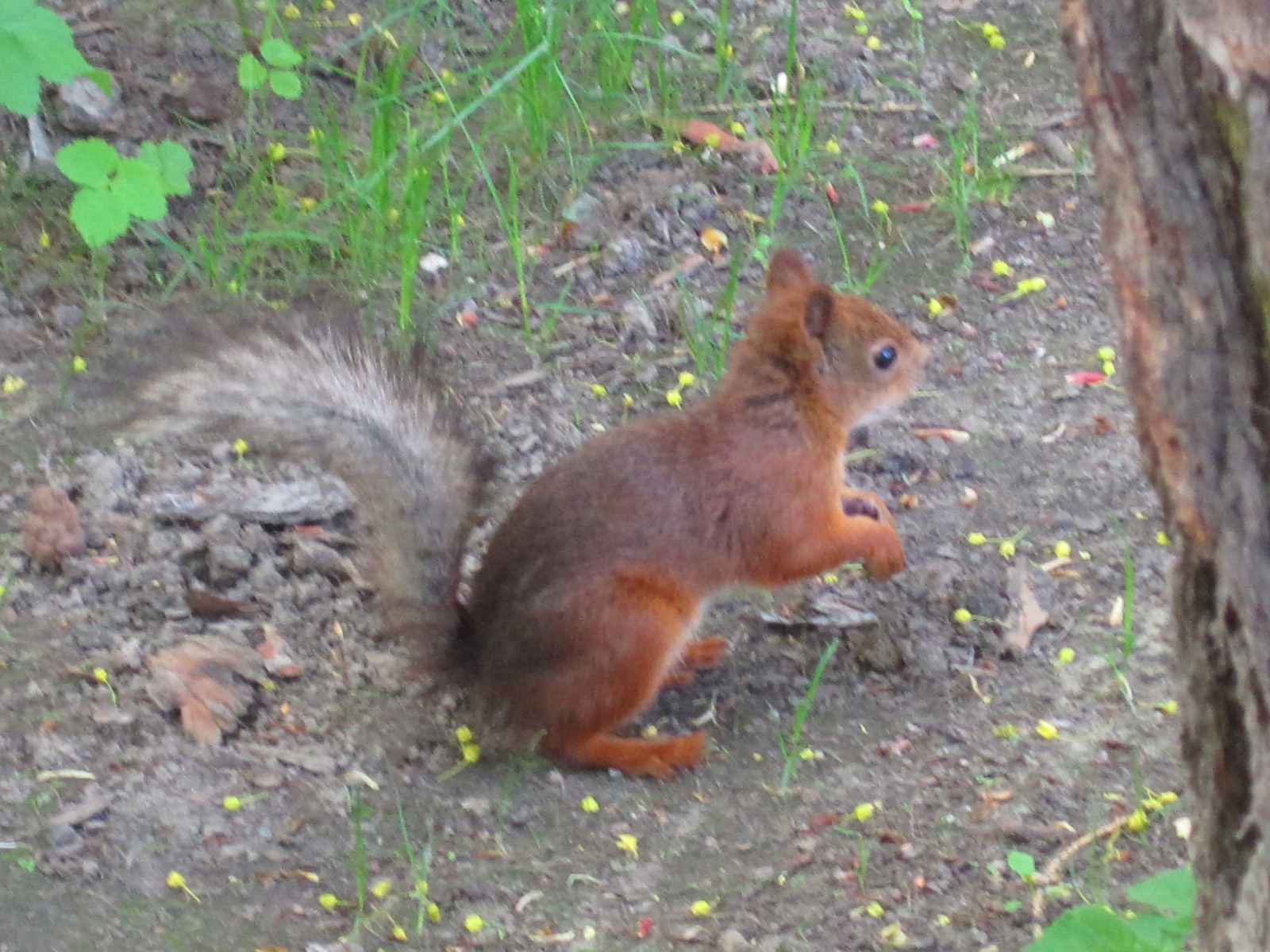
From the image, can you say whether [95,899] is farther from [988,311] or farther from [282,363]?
[988,311]

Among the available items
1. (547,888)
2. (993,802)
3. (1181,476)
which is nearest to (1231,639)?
(1181,476)

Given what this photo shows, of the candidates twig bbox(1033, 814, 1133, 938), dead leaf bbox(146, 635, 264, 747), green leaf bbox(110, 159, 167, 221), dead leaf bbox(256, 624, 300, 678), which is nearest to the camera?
twig bbox(1033, 814, 1133, 938)

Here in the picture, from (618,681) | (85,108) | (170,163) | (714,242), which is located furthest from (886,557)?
(85,108)

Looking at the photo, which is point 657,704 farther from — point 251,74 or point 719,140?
point 251,74

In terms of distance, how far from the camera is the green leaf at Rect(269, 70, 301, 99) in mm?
3777

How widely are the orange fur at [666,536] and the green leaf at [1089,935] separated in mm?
1069

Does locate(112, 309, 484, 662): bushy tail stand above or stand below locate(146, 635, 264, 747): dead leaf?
above

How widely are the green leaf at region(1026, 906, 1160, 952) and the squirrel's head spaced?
128cm

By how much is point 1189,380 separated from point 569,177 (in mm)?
2732

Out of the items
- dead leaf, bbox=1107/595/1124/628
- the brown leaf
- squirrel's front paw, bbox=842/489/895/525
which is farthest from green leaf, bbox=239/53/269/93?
dead leaf, bbox=1107/595/1124/628

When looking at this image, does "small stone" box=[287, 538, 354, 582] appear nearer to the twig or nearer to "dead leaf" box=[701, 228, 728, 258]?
"dead leaf" box=[701, 228, 728, 258]

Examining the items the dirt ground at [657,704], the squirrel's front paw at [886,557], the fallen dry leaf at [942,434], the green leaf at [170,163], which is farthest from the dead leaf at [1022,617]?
the green leaf at [170,163]

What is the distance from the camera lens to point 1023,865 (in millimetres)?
2129

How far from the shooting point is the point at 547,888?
7.58 ft
